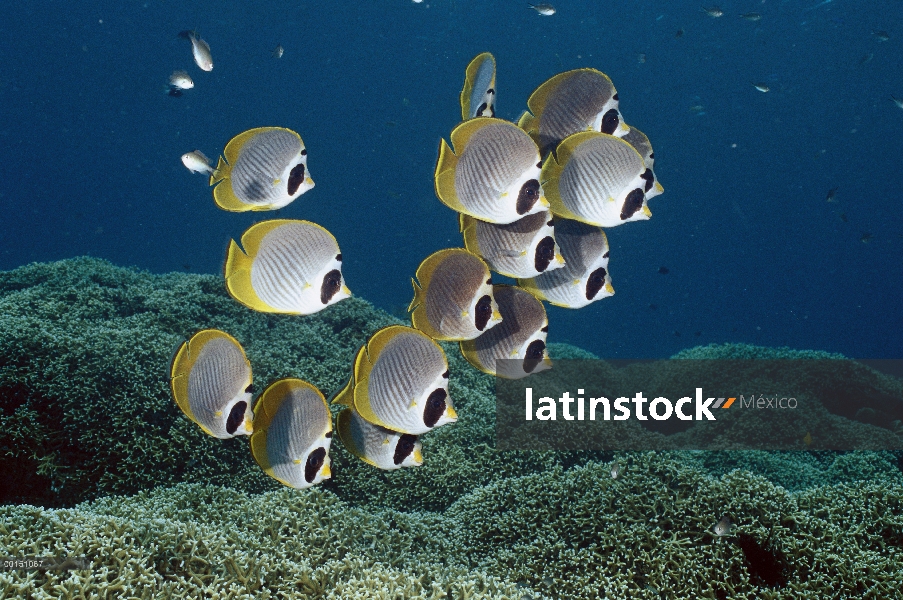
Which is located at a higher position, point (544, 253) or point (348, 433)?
point (544, 253)

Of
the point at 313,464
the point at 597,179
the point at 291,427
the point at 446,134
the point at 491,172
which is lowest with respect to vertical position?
the point at 446,134

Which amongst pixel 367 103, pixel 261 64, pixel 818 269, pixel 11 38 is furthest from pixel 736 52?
pixel 11 38

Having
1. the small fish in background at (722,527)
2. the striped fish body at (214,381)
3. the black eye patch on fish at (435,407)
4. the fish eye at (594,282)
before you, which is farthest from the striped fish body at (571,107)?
the small fish in background at (722,527)

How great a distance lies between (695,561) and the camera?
305 centimetres

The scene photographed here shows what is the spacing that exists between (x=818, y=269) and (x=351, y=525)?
7214cm

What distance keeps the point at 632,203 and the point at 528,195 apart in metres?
0.47

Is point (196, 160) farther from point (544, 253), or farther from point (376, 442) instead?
point (544, 253)

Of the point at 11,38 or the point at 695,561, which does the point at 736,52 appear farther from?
the point at 11,38

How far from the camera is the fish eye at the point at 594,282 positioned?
2268mm

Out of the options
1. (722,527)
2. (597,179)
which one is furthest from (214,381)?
(722,527)

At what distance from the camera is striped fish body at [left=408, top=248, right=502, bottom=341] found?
196cm

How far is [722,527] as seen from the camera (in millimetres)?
3113

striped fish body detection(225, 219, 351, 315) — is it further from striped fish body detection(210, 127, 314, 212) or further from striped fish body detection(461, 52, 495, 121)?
striped fish body detection(461, 52, 495, 121)

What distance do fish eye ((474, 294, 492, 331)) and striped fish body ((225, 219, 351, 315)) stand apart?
52 centimetres
